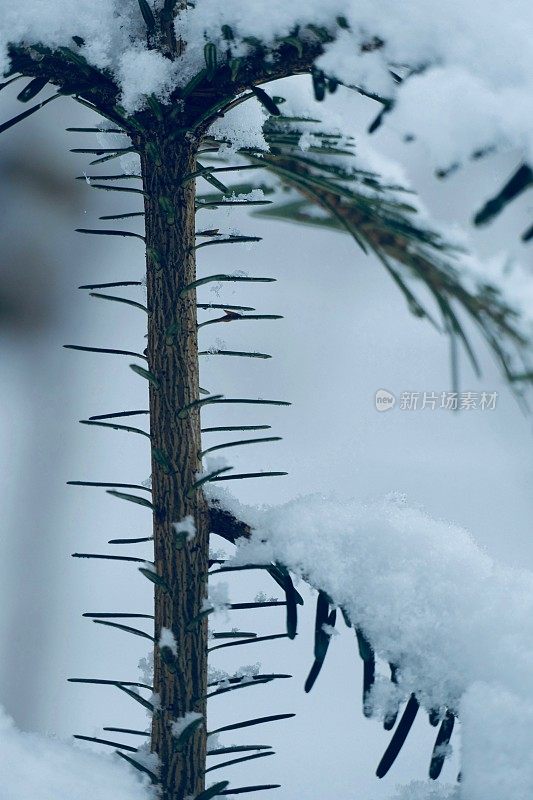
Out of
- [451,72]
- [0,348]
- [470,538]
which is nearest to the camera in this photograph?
[451,72]

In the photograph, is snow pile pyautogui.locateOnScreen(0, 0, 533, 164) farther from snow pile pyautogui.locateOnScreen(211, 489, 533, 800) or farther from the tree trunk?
snow pile pyautogui.locateOnScreen(211, 489, 533, 800)

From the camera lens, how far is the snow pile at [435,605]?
27cm

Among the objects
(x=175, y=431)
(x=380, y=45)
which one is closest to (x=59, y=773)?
(x=175, y=431)

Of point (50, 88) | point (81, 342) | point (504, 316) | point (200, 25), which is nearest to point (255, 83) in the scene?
point (200, 25)

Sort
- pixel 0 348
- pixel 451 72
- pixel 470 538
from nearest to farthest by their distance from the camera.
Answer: pixel 451 72 < pixel 470 538 < pixel 0 348

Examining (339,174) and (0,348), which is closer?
(339,174)

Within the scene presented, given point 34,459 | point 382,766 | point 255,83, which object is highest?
point 255,83

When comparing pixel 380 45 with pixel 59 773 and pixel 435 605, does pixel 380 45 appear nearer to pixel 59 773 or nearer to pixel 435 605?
pixel 435 605

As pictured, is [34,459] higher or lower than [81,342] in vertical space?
lower

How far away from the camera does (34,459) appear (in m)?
0.86

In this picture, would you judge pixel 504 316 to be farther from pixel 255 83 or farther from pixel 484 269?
pixel 255 83

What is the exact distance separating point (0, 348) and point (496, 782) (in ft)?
2.35

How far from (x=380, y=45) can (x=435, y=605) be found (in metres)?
0.20

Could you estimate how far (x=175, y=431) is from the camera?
0.32 meters
